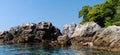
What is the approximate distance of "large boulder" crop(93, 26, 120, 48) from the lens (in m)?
55.2

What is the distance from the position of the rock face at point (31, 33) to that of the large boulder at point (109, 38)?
2510 cm

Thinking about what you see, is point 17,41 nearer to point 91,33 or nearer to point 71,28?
point 71,28

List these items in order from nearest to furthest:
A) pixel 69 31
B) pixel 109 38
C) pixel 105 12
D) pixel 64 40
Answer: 1. pixel 109 38
2. pixel 64 40
3. pixel 69 31
4. pixel 105 12

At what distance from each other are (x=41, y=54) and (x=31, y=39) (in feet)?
112

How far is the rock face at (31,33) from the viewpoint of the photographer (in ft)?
271

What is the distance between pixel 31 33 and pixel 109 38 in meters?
32.5

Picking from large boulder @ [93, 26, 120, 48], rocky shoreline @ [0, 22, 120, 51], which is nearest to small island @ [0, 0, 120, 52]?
rocky shoreline @ [0, 22, 120, 51]

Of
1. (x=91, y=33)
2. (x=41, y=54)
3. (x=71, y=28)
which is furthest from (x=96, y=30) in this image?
(x=41, y=54)

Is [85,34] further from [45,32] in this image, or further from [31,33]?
[31,33]

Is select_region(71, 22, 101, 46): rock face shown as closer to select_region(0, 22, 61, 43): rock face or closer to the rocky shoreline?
the rocky shoreline

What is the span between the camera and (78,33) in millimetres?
70812

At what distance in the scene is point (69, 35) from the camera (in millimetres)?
77688

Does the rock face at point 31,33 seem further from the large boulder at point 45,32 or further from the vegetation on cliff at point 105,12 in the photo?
the vegetation on cliff at point 105,12

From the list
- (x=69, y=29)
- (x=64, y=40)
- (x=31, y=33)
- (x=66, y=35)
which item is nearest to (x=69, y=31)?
(x=69, y=29)
